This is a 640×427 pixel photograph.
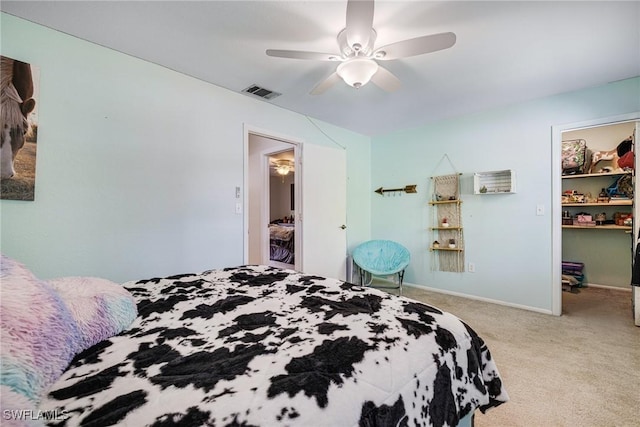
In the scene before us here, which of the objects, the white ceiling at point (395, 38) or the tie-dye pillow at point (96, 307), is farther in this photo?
the white ceiling at point (395, 38)

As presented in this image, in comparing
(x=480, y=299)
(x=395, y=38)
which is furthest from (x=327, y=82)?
(x=480, y=299)

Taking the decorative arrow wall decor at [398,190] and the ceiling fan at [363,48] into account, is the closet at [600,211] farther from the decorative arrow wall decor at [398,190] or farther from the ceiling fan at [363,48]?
the ceiling fan at [363,48]

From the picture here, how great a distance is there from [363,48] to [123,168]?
2024 millimetres

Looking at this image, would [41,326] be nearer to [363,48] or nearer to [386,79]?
[363,48]

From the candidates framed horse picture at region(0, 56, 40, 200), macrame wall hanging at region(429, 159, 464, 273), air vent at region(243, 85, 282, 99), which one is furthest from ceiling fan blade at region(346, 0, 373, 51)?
macrame wall hanging at region(429, 159, 464, 273)

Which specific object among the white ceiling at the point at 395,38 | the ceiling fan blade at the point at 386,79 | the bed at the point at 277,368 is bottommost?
the bed at the point at 277,368

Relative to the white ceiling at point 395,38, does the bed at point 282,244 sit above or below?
below

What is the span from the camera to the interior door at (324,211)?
11.6ft

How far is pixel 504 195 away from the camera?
10.7 feet

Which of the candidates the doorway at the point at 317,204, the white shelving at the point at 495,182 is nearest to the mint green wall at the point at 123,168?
the doorway at the point at 317,204

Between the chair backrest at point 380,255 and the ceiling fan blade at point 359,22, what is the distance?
2763 mm

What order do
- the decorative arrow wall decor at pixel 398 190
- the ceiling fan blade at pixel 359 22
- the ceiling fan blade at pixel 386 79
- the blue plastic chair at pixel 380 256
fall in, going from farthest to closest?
the decorative arrow wall decor at pixel 398 190, the blue plastic chair at pixel 380 256, the ceiling fan blade at pixel 386 79, the ceiling fan blade at pixel 359 22

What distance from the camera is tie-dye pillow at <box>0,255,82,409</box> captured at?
23.0 inches

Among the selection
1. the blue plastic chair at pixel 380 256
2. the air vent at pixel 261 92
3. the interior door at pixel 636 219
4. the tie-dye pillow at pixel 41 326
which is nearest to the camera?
the tie-dye pillow at pixel 41 326
